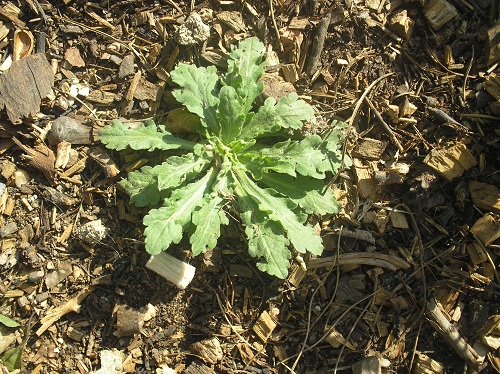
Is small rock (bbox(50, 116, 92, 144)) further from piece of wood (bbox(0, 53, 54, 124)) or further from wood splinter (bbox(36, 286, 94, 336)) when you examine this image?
wood splinter (bbox(36, 286, 94, 336))

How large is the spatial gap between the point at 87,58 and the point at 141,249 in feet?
4.52

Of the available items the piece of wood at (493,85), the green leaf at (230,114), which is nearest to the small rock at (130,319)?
the green leaf at (230,114)

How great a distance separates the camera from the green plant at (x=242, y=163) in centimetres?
314

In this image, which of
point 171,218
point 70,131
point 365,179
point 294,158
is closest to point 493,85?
point 365,179

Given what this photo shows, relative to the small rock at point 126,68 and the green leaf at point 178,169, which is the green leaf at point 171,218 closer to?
the green leaf at point 178,169

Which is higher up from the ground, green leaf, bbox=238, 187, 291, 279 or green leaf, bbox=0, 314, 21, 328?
green leaf, bbox=238, 187, 291, 279

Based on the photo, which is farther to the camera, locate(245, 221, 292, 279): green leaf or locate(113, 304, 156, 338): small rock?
locate(113, 304, 156, 338): small rock

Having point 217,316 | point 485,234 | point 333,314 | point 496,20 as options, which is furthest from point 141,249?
point 496,20

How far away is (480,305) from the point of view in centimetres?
345

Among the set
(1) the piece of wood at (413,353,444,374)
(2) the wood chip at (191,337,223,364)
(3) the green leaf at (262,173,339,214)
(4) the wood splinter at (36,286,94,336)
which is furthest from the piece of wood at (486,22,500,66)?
(4) the wood splinter at (36,286,94,336)

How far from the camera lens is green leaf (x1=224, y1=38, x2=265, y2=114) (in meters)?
3.27

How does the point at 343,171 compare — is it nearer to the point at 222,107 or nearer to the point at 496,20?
the point at 222,107

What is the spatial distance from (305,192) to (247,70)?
89 cm

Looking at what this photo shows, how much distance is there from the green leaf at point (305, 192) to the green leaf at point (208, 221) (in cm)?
38
